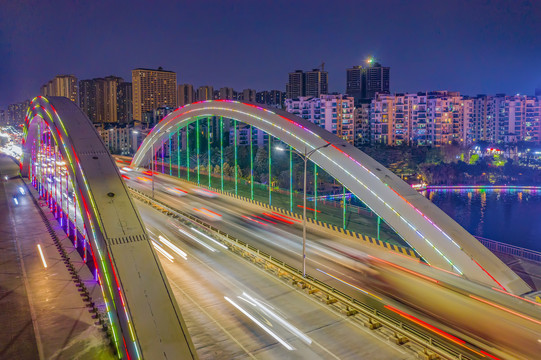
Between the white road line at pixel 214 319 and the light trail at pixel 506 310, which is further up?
the white road line at pixel 214 319

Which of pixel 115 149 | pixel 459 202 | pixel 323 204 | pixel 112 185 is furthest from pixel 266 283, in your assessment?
pixel 115 149

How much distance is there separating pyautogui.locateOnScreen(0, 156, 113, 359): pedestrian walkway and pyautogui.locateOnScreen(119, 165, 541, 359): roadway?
10572 mm

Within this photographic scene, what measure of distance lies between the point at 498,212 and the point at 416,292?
4774cm

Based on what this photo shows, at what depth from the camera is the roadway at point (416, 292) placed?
49.6 ft

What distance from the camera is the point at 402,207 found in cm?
2558

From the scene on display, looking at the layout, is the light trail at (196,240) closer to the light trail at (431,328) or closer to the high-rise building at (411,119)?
the light trail at (431,328)

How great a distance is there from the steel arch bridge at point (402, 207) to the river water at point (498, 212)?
25677 mm

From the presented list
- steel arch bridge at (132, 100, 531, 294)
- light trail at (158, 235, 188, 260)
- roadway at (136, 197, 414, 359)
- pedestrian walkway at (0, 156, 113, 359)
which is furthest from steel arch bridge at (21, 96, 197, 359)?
steel arch bridge at (132, 100, 531, 294)

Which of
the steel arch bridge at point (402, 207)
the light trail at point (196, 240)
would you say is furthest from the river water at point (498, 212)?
the light trail at point (196, 240)

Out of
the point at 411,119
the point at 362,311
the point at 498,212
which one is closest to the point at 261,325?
the point at 362,311

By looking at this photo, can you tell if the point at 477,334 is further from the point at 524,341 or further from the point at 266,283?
the point at 266,283

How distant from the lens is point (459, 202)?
66.2 metres

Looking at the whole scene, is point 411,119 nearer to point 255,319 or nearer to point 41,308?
point 255,319

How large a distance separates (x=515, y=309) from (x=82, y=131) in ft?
67.3
